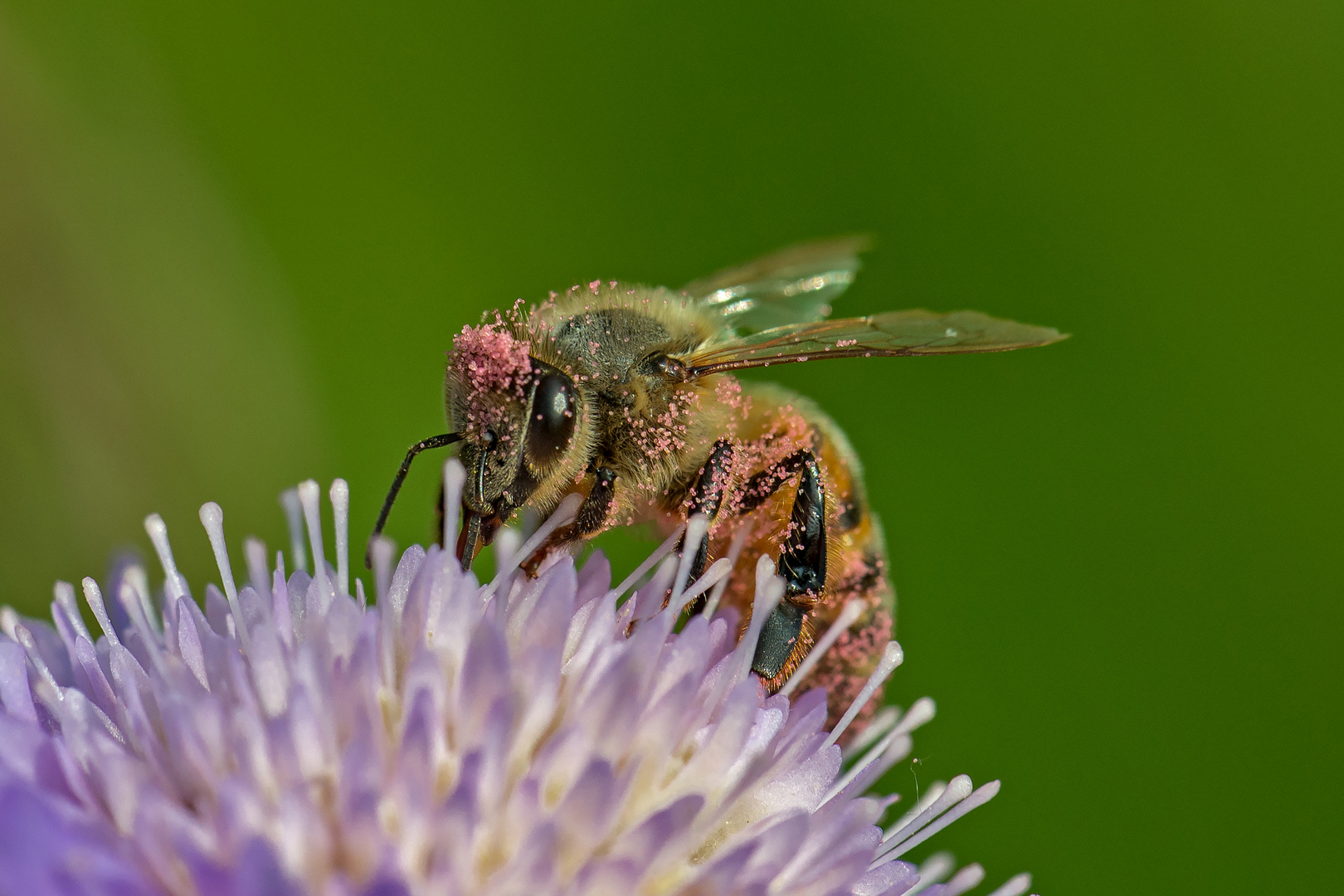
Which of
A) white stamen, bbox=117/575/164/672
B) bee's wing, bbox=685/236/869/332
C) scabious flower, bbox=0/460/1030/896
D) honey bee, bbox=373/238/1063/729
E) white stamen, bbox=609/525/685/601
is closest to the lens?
scabious flower, bbox=0/460/1030/896

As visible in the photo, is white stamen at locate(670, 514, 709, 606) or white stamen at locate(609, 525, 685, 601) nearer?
white stamen at locate(670, 514, 709, 606)

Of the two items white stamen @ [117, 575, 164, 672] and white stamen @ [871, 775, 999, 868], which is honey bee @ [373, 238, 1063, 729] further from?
white stamen @ [117, 575, 164, 672]

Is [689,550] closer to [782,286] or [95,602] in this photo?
[95,602]

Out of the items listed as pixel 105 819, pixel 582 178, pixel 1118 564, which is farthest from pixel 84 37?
pixel 1118 564

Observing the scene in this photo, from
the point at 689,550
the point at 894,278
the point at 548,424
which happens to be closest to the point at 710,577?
the point at 689,550

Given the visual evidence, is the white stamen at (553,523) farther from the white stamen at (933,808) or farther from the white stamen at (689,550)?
the white stamen at (933,808)

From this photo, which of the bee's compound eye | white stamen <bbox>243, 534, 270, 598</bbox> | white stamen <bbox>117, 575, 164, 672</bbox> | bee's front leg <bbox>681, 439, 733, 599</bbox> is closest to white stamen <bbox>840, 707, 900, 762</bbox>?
bee's front leg <bbox>681, 439, 733, 599</bbox>
